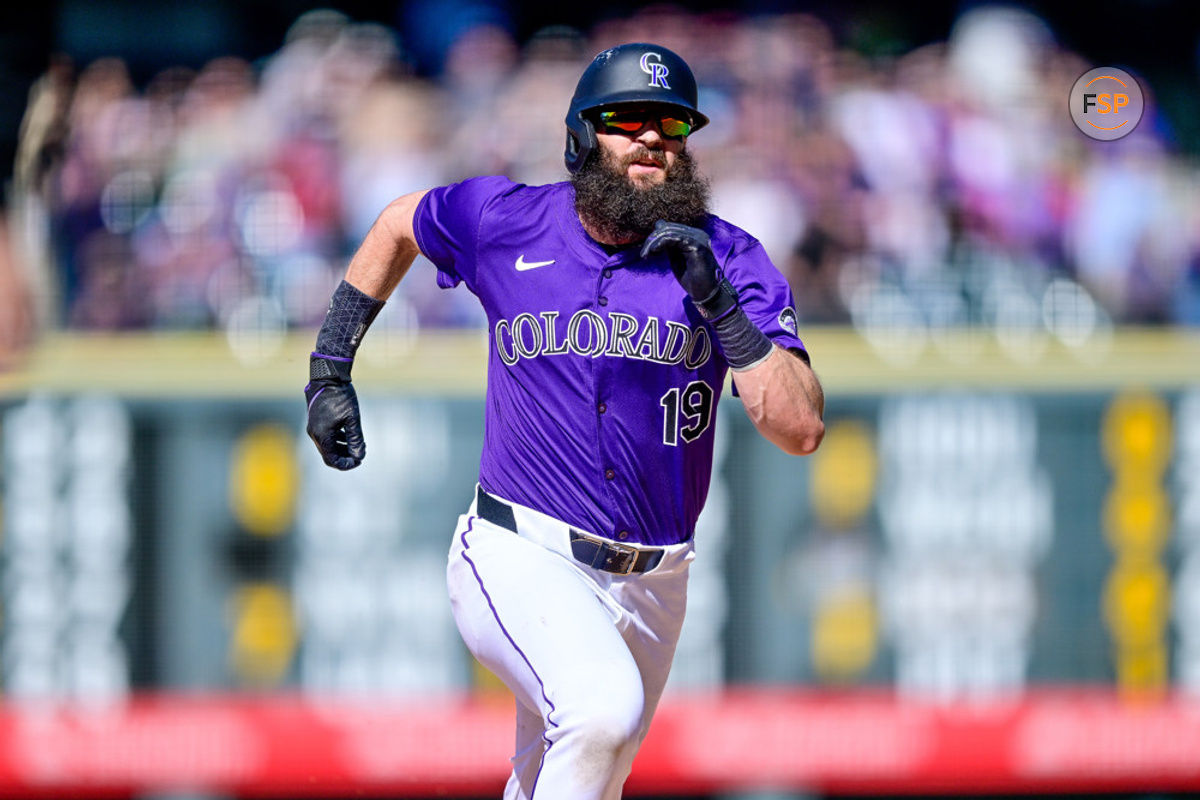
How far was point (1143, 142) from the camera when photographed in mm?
8336

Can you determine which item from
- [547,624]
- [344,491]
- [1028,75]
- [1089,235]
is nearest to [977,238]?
[1089,235]

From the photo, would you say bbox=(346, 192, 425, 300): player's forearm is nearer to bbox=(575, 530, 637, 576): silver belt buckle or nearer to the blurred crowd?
bbox=(575, 530, 637, 576): silver belt buckle

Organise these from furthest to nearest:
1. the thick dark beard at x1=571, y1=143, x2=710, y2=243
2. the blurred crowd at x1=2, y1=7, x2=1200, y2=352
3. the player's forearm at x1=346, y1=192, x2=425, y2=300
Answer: the blurred crowd at x1=2, y1=7, x2=1200, y2=352, the player's forearm at x1=346, y1=192, x2=425, y2=300, the thick dark beard at x1=571, y1=143, x2=710, y2=243

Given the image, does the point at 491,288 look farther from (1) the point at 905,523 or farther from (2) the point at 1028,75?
(2) the point at 1028,75

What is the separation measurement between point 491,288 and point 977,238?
4.68 m

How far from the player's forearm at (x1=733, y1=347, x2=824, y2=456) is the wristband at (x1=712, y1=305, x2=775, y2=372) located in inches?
0.8

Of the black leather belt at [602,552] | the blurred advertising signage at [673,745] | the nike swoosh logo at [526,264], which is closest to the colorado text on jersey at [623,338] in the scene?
the nike swoosh logo at [526,264]

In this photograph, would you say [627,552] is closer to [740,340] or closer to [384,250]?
[740,340]

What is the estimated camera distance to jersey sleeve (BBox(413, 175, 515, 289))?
3.90 metres

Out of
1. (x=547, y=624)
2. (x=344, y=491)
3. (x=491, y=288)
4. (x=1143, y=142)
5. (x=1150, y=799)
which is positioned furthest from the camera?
(x=1143, y=142)
